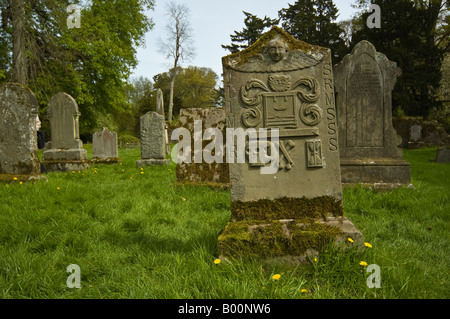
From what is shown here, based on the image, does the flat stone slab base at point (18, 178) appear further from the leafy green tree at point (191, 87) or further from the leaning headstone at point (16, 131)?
the leafy green tree at point (191, 87)

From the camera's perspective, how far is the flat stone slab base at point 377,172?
18.4ft

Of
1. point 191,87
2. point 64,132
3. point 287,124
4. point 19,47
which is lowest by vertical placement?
point 287,124

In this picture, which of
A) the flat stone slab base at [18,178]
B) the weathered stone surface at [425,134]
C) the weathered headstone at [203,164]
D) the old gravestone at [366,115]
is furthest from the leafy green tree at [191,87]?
the old gravestone at [366,115]

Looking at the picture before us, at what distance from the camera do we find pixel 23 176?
590cm

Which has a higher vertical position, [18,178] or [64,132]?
[64,132]

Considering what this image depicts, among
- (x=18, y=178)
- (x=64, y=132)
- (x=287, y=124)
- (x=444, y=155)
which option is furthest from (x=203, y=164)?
(x=444, y=155)

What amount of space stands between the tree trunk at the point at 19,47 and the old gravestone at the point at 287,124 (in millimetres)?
14790

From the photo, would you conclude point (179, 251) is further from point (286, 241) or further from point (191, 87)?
point (191, 87)

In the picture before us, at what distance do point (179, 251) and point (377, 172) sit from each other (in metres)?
4.68

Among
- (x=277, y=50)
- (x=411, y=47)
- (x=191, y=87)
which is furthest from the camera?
(x=191, y=87)

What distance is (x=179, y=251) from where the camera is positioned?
2734mm
